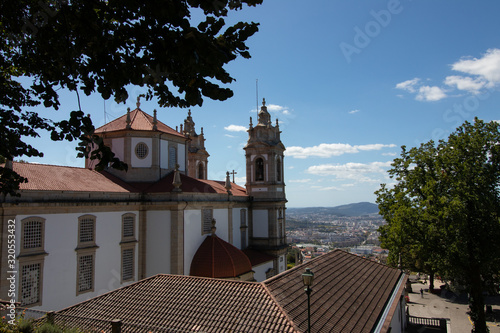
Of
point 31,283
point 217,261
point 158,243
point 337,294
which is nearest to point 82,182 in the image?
point 158,243

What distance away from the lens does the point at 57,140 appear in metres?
4.92

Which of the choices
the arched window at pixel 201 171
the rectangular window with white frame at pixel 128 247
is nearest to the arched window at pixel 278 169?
the arched window at pixel 201 171

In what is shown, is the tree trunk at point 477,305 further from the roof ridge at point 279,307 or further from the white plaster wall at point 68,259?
the white plaster wall at point 68,259

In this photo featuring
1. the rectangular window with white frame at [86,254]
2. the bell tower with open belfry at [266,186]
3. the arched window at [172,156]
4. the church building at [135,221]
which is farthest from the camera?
the bell tower with open belfry at [266,186]

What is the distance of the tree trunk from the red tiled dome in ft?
42.1

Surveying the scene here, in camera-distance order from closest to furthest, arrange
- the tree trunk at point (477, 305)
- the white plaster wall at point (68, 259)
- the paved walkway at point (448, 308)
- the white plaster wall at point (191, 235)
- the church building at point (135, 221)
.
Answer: the church building at point (135, 221)
the white plaster wall at point (68, 259)
the tree trunk at point (477, 305)
the white plaster wall at point (191, 235)
the paved walkway at point (448, 308)

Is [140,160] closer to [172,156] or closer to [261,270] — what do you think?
[172,156]

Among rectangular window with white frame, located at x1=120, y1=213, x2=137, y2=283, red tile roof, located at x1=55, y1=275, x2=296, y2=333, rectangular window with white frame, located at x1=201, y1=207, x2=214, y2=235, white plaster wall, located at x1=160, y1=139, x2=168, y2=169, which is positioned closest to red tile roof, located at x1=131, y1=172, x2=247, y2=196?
white plaster wall, located at x1=160, y1=139, x2=168, y2=169

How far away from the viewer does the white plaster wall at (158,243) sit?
20.5 meters

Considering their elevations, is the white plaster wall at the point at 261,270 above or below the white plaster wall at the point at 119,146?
below

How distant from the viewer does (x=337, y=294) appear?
41.2ft

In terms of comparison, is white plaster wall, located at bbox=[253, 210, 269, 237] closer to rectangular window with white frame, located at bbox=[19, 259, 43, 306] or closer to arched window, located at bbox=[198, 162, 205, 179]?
arched window, located at bbox=[198, 162, 205, 179]

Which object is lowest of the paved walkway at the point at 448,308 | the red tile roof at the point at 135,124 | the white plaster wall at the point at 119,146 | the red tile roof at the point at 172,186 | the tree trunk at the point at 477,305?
the paved walkway at the point at 448,308

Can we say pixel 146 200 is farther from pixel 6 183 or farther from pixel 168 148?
pixel 6 183
